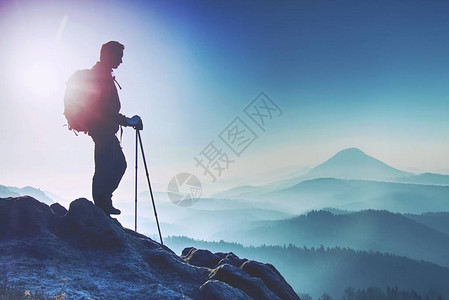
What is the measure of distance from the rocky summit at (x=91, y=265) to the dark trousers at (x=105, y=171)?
1.37 m

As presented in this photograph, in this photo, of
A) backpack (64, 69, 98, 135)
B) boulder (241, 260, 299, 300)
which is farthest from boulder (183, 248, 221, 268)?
backpack (64, 69, 98, 135)

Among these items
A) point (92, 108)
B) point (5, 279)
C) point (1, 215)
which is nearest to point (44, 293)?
point (5, 279)

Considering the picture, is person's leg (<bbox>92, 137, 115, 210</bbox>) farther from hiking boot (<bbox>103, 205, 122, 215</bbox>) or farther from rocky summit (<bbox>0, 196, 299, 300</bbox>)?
rocky summit (<bbox>0, 196, 299, 300</bbox>)

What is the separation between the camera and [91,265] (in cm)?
986

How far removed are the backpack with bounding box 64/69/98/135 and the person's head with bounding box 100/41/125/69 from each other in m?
0.82

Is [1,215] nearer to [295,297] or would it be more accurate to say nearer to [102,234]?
[102,234]

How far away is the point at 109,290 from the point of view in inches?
346

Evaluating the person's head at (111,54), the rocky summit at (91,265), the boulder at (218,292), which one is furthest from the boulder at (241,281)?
the person's head at (111,54)

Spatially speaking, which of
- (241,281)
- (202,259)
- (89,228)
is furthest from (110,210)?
(241,281)

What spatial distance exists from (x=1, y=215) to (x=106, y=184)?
11.9 feet

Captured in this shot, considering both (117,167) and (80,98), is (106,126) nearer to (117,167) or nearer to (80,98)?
(80,98)

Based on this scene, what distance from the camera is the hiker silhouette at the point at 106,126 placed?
13289mm

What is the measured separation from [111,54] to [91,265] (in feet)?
26.5

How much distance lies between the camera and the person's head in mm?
13594
